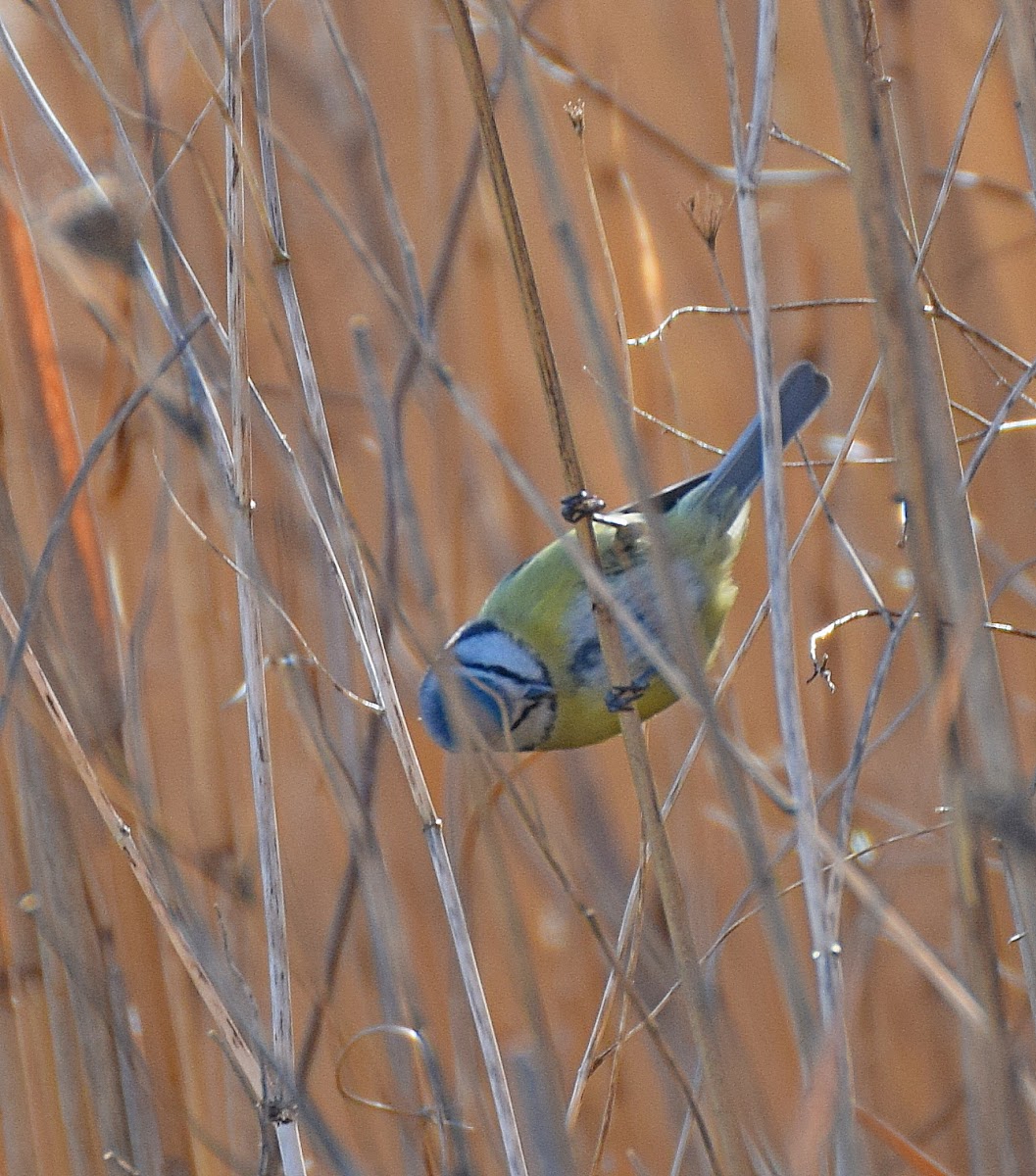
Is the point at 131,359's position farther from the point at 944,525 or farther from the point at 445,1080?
the point at 445,1080

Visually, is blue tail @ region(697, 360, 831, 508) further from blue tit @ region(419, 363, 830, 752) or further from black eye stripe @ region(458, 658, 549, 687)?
black eye stripe @ region(458, 658, 549, 687)

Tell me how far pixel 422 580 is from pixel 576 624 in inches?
25.9

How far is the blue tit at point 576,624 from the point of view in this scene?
1098 mm

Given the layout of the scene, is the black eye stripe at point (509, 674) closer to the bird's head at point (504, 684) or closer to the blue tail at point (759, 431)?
the bird's head at point (504, 684)

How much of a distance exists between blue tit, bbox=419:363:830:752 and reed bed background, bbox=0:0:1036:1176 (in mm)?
42

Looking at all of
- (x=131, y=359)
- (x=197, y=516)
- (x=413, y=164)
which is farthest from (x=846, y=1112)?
(x=413, y=164)

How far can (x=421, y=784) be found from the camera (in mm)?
649

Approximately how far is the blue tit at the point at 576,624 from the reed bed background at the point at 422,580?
4 centimetres

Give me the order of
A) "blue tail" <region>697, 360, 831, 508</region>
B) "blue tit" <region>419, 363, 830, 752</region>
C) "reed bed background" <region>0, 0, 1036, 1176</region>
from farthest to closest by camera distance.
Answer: "blue tit" <region>419, 363, 830, 752</region>
"blue tail" <region>697, 360, 831, 508</region>
"reed bed background" <region>0, 0, 1036, 1176</region>

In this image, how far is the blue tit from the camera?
1098 millimetres

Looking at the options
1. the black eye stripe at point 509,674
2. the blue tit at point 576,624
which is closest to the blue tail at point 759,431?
the blue tit at point 576,624

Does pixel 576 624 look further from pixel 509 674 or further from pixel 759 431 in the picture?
pixel 759 431

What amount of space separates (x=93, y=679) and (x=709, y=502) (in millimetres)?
562

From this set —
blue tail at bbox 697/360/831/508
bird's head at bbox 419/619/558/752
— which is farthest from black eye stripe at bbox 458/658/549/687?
blue tail at bbox 697/360/831/508
